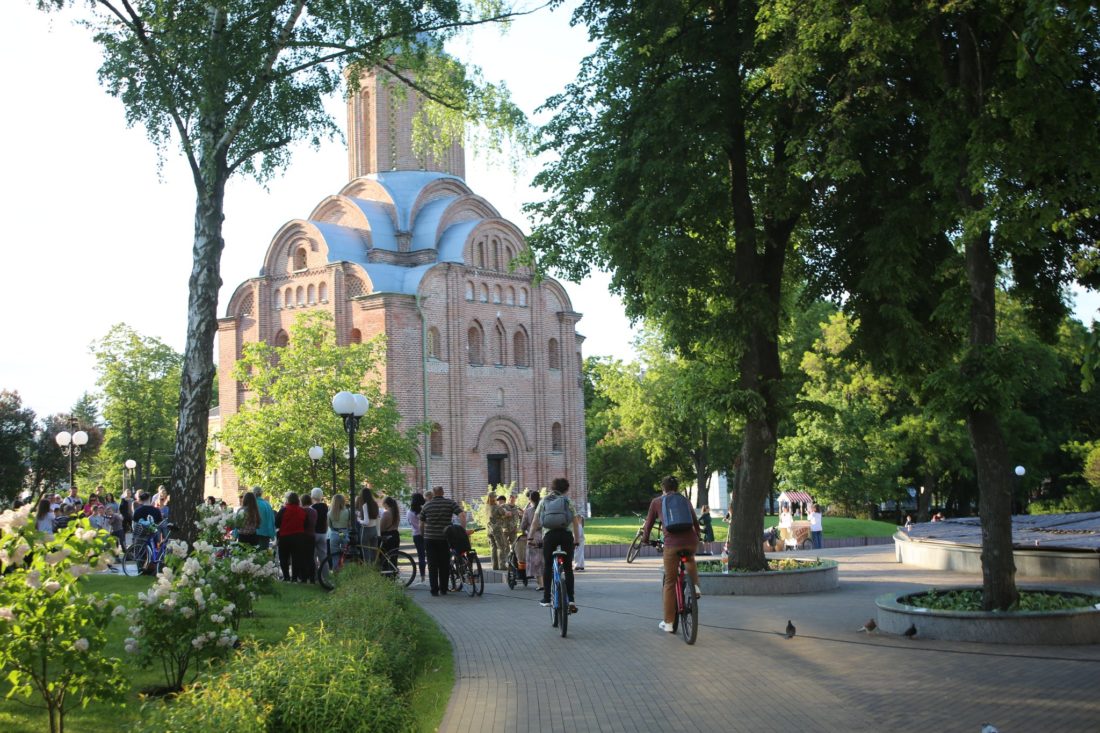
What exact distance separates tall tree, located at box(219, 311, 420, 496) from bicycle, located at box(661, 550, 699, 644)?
2034 centimetres

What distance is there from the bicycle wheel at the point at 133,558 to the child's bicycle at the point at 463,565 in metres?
6.09

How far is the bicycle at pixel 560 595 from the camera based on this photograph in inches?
453

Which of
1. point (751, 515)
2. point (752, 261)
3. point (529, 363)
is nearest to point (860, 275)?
point (752, 261)

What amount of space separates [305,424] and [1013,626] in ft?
78.0

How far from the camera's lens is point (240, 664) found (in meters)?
6.14

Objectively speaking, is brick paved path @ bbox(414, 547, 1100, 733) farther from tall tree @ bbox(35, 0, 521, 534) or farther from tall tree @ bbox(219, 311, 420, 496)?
tall tree @ bbox(219, 311, 420, 496)

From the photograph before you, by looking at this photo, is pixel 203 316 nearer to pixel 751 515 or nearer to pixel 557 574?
pixel 557 574

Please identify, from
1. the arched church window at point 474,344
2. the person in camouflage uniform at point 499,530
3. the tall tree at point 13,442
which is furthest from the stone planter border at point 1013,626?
the arched church window at point 474,344

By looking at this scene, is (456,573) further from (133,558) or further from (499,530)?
(133,558)

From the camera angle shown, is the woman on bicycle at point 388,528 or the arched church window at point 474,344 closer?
the woman on bicycle at point 388,528

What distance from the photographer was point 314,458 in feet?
92.0

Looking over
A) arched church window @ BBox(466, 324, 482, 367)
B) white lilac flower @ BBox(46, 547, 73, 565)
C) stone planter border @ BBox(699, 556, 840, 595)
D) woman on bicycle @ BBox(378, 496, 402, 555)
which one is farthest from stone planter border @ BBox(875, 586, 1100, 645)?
arched church window @ BBox(466, 324, 482, 367)

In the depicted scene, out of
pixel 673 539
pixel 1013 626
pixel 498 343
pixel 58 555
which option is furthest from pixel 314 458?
pixel 58 555

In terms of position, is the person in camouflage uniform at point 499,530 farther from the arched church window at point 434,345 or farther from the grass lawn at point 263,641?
the arched church window at point 434,345
